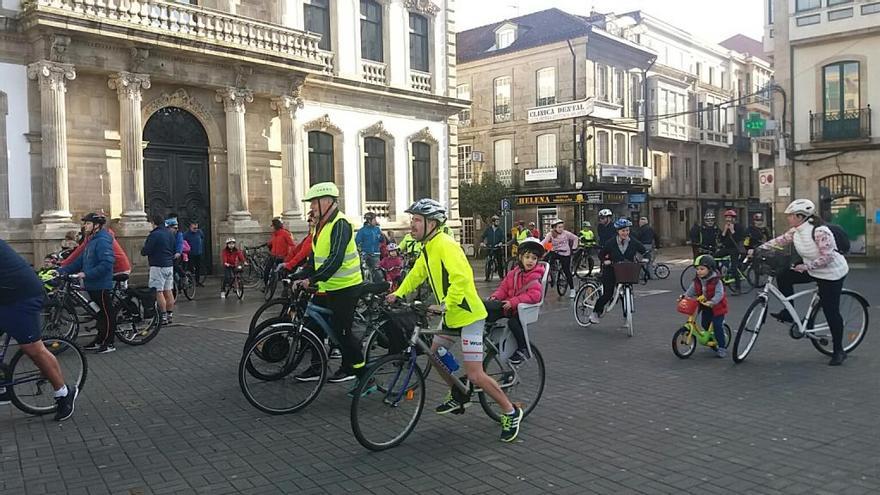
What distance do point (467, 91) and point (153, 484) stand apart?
1499 inches

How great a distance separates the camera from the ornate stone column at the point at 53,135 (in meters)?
16.3

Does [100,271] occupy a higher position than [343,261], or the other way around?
[343,261]

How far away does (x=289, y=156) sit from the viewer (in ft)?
69.9

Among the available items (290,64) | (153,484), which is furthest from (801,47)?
(153,484)

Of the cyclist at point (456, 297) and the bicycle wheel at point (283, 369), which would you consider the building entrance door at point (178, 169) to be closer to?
the bicycle wheel at point (283, 369)

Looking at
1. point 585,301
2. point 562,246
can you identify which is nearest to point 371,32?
point 562,246

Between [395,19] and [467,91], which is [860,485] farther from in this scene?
[467,91]

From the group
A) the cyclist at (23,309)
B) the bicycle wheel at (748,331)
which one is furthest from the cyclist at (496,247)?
the cyclist at (23,309)

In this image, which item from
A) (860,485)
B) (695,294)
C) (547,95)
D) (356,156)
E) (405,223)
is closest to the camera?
(860,485)

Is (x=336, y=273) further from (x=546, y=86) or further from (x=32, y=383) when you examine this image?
(x=546, y=86)

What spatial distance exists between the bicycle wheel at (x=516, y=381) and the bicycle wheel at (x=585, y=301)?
16.8ft

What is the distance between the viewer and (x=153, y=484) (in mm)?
4621

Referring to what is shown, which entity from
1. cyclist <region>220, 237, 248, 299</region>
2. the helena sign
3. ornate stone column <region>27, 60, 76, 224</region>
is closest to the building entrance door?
ornate stone column <region>27, 60, 76, 224</region>

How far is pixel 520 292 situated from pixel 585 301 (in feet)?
17.0
